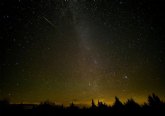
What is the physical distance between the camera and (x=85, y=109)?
52031mm

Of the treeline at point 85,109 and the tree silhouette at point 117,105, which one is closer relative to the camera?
the treeline at point 85,109

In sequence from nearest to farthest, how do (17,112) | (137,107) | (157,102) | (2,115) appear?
(2,115) < (17,112) < (137,107) < (157,102)

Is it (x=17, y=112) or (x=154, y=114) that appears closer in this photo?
(x=17, y=112)

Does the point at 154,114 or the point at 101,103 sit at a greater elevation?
the point at 101,103

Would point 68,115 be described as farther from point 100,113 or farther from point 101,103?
point 101,103

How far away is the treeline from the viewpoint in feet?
138

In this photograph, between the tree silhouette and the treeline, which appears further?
the tree silhouette

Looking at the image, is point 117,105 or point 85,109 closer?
point 85,109

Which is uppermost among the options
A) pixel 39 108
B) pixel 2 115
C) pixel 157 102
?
pixel 157 102

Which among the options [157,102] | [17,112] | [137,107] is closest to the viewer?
[17,112]

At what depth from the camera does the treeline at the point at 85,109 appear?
4212cm

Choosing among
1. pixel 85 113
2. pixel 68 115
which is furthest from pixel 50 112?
pixel 85 113

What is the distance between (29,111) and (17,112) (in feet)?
11.1

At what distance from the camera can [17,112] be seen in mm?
39500
